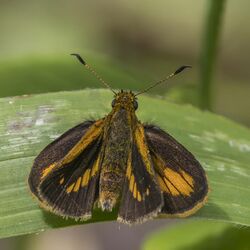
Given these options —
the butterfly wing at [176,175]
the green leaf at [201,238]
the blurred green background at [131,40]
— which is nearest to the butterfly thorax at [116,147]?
the butterfly wing at [176,175]

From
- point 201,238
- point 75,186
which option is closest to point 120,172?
point 75,186

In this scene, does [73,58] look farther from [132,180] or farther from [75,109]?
[132,180]

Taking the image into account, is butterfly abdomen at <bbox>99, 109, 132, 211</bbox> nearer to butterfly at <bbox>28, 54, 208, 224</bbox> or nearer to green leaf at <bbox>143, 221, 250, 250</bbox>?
butterfly at <bbox>28, 54, 208, 224</bbox>

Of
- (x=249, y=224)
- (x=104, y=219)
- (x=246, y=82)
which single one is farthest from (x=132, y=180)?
(x=246, y=82)

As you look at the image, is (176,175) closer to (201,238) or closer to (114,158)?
(114,158)

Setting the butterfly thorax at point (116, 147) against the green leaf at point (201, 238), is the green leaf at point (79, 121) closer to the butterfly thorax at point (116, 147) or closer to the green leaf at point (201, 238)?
the butterfly thorax at point (116, 147)

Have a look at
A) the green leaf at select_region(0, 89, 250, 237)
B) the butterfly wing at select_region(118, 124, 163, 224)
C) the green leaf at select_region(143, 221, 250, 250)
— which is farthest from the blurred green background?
the butterfly wing at select_region(118, 124, 163, 224)
